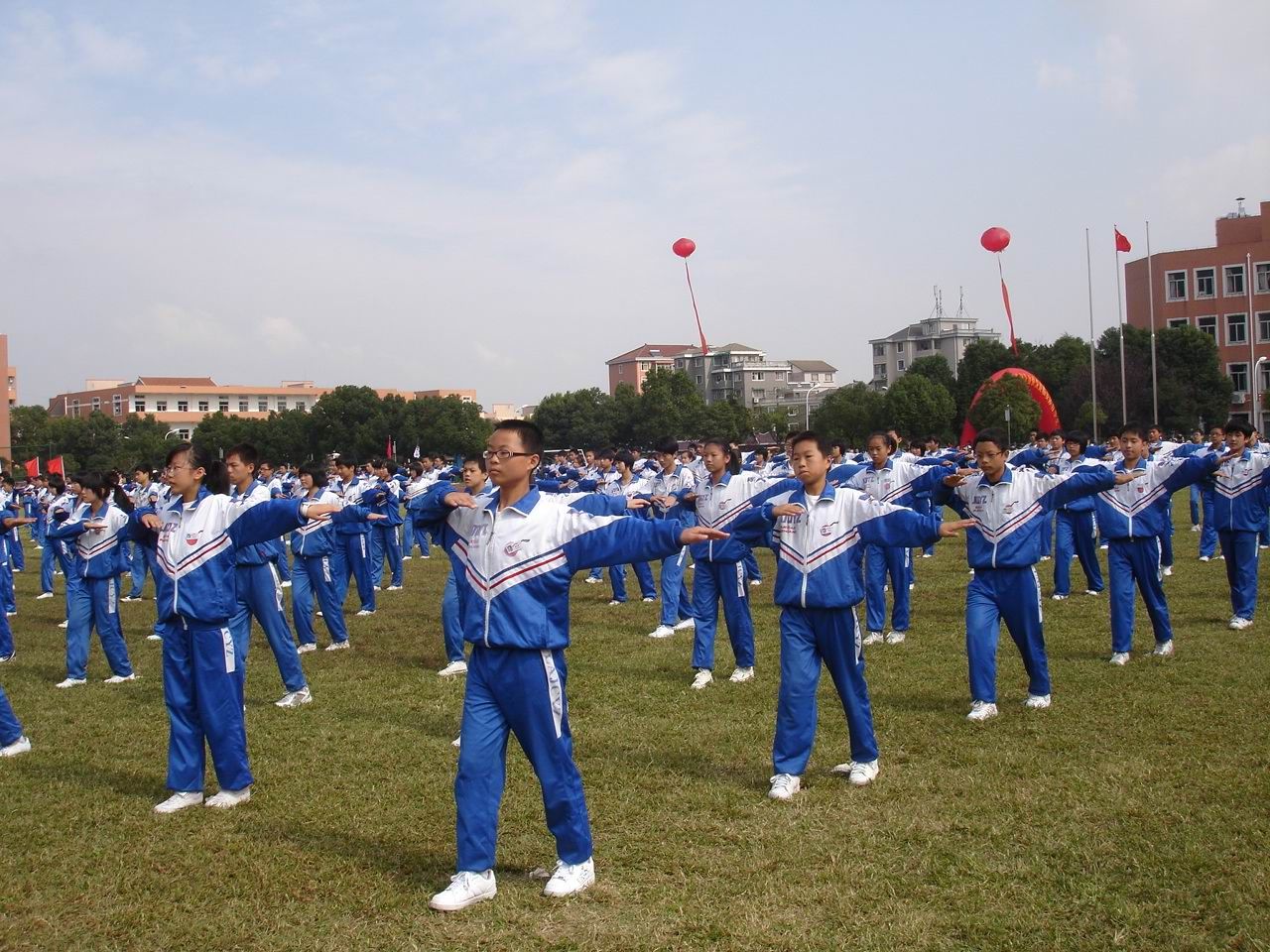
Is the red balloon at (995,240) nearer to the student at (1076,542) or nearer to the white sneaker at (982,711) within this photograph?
the student at (1076,542)

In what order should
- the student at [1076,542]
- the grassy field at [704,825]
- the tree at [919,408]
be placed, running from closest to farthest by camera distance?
the grassy field at [704,825] < the student at [1076,542] < the tree at [919,408]

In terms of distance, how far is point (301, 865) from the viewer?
5.84 metres

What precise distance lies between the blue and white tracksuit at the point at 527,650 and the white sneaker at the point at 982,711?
13.2ft

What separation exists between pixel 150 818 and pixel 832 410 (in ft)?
215

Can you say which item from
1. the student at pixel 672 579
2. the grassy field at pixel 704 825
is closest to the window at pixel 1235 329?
the student at pixel 672 579

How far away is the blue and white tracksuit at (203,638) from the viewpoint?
6.86 meters

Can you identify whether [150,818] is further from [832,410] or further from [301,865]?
[832,410]

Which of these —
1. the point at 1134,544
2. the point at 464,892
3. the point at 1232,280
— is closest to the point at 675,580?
the point at 1134,544

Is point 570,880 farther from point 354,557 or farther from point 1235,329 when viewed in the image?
point 1235,329

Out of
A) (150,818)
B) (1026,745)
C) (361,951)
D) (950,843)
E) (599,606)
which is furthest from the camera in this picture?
(599,606)

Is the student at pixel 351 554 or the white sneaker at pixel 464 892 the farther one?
the student at pixel 351 554

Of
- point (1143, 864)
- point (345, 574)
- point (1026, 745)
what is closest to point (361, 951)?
point (1143, 864)

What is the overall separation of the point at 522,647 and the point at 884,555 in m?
7.79

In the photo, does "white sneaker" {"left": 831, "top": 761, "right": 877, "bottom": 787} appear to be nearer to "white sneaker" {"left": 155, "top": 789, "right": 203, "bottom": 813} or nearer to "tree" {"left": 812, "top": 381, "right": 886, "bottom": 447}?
"white sneaker" {"left": 155, "top": 789, "right": 203, "bottom": 813}
